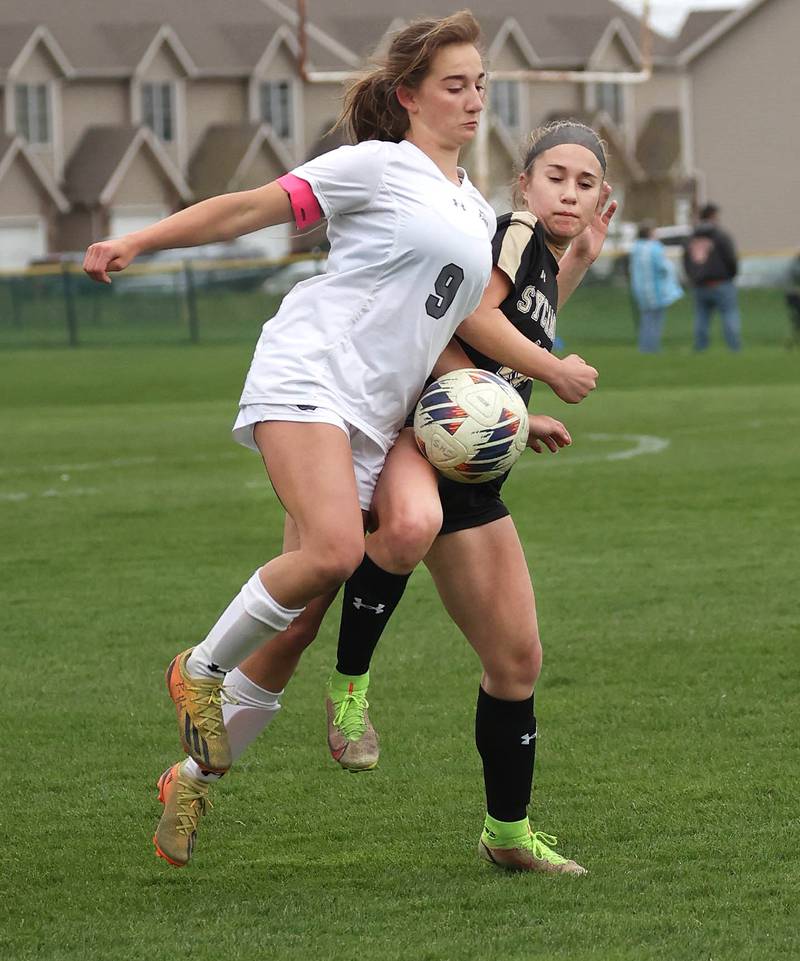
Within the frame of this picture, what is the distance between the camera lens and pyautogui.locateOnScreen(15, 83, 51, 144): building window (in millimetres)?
60062

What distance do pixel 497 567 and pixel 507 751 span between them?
53 centimetres

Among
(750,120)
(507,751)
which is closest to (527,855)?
(507,751)

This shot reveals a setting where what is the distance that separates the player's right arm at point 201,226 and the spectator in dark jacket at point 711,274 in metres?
22.2

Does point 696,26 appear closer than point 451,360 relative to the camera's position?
No

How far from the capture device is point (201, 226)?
4.52 meters

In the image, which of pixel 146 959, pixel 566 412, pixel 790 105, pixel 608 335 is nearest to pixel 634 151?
pixel 790 105

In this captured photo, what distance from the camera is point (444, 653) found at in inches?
311

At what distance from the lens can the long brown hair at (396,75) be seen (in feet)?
15.6

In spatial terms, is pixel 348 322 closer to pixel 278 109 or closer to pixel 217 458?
pixel 217 458

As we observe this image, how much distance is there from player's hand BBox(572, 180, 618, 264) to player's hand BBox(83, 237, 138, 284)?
1.39 meters

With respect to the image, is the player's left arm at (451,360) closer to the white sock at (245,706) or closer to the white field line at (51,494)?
the white sock at (245,706)

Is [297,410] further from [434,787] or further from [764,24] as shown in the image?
[764,24]

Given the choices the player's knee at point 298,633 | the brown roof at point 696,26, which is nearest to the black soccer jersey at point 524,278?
the player's knee at point 298,633

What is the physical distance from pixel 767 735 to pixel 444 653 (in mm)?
1957
